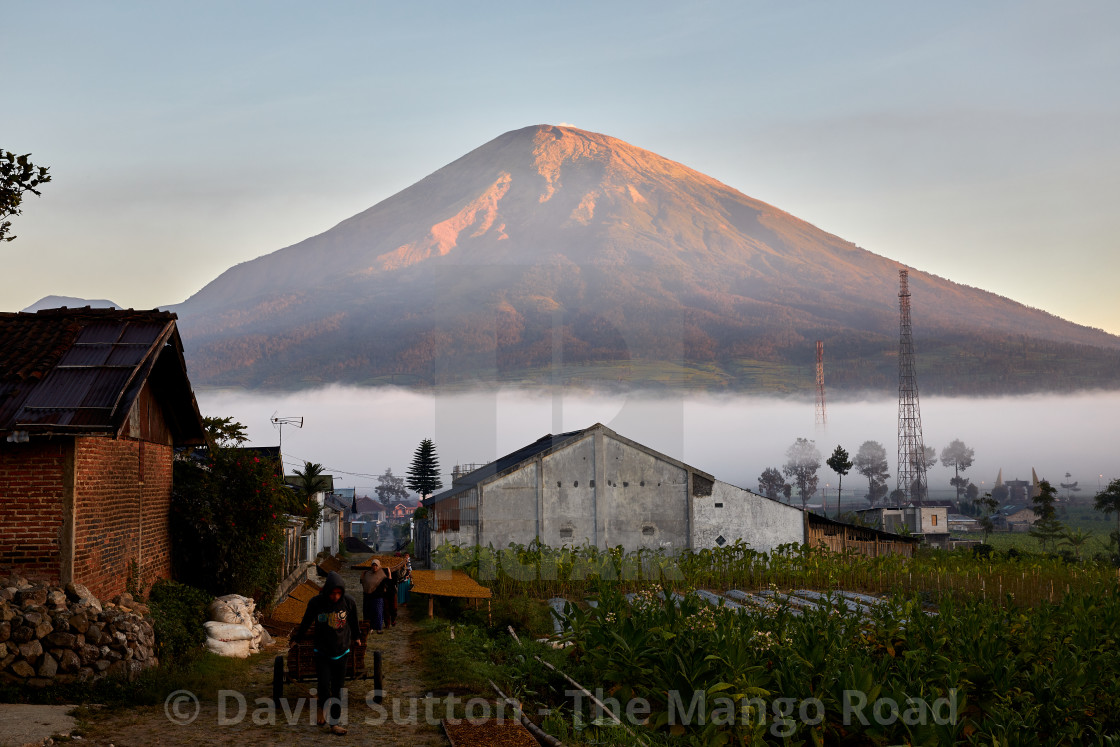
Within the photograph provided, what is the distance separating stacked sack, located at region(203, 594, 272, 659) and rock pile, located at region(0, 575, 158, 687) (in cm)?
242

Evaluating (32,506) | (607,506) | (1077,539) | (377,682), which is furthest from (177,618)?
(1077,539)

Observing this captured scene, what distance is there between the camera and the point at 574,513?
133ft

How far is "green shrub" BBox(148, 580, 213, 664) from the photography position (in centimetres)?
1475

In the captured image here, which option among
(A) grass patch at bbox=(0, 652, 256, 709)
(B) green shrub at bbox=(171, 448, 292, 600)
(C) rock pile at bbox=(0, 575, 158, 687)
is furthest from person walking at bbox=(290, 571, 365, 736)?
(B) green shrub at bbox=(171, 448, 292, 600)

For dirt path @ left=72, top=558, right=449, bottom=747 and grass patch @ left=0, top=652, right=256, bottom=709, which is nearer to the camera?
dirt path @ left=72, top=558, right=449, bottom=747

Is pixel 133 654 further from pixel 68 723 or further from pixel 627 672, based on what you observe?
pixel 627 672

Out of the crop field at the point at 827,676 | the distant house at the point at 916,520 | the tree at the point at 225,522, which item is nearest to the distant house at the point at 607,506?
the tree at the point at 225,522

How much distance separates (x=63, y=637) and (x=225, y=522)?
6809mm

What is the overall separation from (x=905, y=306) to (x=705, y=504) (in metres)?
65.4

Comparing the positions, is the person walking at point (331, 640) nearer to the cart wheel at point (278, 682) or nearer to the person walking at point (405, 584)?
the cart wheel at point (278, 682)

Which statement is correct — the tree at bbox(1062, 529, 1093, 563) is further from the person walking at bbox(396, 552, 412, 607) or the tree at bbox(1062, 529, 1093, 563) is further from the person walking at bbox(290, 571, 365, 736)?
the person walking at bbox(290, 571, 365, 736)

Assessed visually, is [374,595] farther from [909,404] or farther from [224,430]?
[909,404]

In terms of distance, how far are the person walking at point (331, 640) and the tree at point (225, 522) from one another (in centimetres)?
764

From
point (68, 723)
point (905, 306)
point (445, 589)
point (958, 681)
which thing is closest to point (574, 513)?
point (445, 589)
